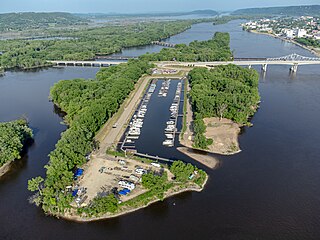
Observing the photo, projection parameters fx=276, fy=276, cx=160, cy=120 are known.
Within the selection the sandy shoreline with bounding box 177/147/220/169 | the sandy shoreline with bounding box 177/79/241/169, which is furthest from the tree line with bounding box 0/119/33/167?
the sandy shoreline with bounding box 177/79/241/169

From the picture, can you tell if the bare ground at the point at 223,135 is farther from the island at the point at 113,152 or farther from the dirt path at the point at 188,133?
the dirt path at the point at 188,133

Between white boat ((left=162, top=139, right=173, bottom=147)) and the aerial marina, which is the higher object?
the aerial marina

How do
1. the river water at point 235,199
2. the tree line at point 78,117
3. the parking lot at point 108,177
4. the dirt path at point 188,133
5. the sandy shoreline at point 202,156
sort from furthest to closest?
the dirt path at point 188,133
the sandy shoreline at point 202,156
the parking lot at point 108,177
the tree line at point 78,117
the river water at point 235,199

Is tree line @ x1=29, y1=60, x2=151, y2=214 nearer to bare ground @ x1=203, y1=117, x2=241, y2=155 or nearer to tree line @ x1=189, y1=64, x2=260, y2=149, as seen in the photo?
tree line @ x1=189, y1=64, x2=260, y2=149

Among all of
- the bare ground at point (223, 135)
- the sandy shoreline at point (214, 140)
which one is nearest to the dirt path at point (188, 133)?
the sandy shoreline at point (214, 140)

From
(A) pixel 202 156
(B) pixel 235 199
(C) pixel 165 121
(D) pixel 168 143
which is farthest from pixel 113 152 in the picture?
(B) pixel 235 199

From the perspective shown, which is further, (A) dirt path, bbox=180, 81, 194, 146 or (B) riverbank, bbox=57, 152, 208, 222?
(A) dirt path, bbox=180, 81, 194, 146

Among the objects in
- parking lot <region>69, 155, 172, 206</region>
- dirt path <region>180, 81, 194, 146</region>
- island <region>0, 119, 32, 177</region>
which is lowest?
parking lot <region>69, 155, 172, 206</region>

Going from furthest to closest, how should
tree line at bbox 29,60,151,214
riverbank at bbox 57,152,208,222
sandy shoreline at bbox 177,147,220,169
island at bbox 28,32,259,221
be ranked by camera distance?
1. sandy shoreline at bbox 177,147,220,169
2. tree line at bbox 29,60,151,214
3. island at bbox 28,32,259,221
4. riverbank at bbox 57,152,208,222
